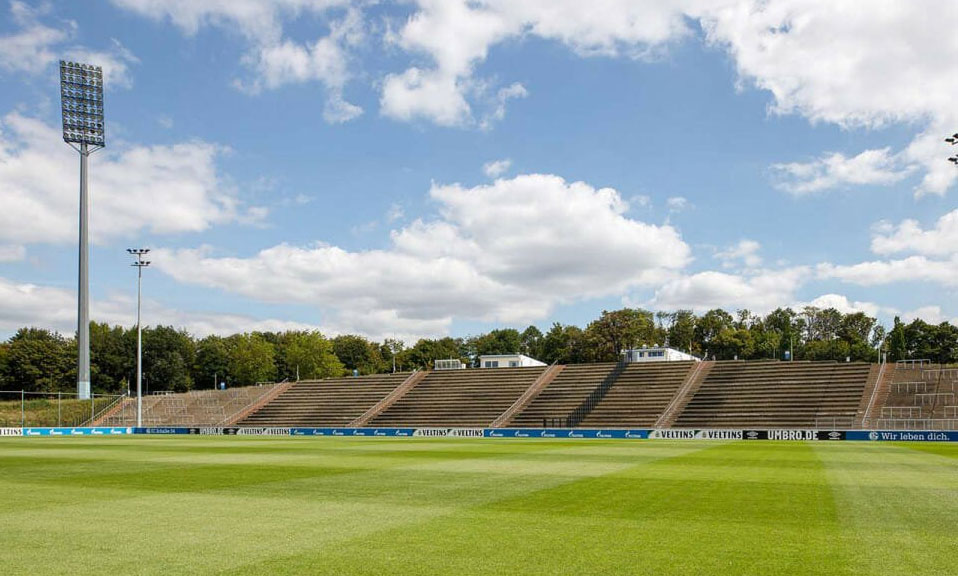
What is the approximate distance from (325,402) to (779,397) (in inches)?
1642

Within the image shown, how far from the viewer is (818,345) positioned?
124 meters

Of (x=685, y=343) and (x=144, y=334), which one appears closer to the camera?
(x=144, y=334)

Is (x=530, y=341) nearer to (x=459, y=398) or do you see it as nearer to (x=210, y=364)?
(x=210, y=364)

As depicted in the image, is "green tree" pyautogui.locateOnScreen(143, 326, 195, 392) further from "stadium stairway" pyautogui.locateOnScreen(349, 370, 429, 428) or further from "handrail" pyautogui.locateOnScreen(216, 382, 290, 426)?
"stadium stairway" pyautogui.locateOnScreen(349, 370, 429, 428)

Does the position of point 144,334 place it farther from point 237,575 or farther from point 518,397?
point 237,575

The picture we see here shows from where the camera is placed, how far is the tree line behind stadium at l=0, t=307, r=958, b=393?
106 meters

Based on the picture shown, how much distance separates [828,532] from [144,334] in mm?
120101

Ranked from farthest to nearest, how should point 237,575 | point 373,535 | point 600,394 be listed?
point 600,394 < point 373,535 < point 237,575

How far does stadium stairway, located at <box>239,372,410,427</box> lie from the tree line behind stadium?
33566mm

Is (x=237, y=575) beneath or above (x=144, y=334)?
beneath

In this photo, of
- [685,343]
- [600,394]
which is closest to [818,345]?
[685,343]

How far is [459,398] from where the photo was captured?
71625mm

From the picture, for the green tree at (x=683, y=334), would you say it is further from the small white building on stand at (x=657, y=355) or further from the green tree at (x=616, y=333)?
the small white building on stand at (x=657, y=355)

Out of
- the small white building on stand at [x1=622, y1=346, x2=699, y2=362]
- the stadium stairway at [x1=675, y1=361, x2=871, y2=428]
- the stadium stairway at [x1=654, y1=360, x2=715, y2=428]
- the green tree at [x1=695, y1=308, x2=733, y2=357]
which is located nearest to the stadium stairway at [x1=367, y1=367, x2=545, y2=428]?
the small white building on stand at [x1=622, y1=346, x2=699, y2=362]
